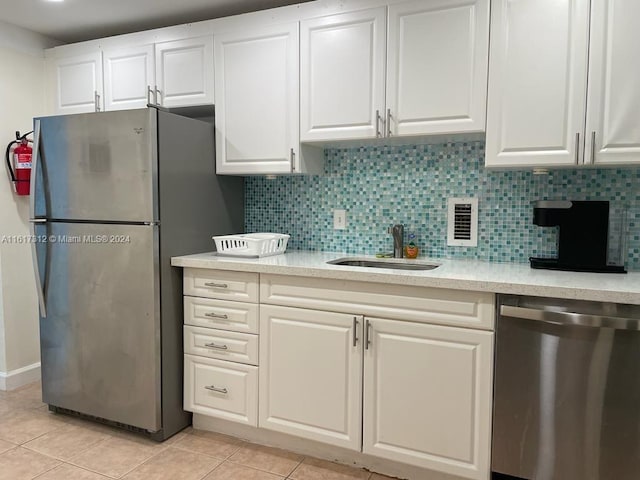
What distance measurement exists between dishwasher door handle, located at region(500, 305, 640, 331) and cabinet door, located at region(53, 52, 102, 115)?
272 cm

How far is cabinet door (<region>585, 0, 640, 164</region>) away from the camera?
1846mm

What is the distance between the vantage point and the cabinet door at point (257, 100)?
97.7 inches

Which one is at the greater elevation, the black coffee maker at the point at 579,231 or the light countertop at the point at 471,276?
the black coffee maker at the point at 579,231

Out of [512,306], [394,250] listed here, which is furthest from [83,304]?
[512,306]

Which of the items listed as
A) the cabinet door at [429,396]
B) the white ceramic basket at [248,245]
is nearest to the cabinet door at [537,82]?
the cabinet door at [429,396]

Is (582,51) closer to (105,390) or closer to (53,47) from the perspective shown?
(105,390)

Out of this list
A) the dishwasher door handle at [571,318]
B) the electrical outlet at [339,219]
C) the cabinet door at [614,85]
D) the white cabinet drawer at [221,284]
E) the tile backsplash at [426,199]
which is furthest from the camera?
the electrical outlet at [339,219]

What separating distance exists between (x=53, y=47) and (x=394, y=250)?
269 centimetres

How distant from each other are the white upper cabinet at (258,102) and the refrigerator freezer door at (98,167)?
48cm

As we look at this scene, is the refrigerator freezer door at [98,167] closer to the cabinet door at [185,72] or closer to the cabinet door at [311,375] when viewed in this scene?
the cabinet door at [185,72]

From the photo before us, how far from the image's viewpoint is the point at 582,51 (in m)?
1.91

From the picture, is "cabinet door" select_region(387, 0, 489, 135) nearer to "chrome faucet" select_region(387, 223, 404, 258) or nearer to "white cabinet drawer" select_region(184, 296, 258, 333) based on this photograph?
"chrome faucet" select_region(387, 223, 404, 258)

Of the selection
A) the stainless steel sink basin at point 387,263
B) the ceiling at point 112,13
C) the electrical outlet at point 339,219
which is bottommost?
the stainless steel sink basin at point 387,263

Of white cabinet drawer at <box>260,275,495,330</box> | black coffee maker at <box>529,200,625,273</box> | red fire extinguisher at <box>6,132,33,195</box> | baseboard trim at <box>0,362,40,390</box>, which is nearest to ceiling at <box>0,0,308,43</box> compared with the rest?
red fire extinguisher at <box>6,132,33,195</box>
